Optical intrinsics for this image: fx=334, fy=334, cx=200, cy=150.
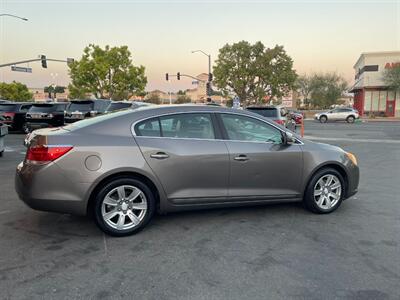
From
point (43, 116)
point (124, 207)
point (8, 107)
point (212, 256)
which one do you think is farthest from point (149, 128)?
point (8, 107)

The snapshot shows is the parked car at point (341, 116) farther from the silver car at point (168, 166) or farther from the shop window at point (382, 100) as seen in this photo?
the silver car at point (168, 166)

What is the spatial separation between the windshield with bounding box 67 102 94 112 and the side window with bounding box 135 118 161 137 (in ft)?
39.5

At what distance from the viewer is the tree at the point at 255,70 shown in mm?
44719

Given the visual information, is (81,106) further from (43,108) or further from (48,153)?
(48,153)

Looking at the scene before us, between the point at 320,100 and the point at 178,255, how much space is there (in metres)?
63.7

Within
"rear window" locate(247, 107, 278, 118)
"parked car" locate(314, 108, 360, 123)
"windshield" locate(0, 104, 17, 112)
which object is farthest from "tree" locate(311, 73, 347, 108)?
"windshield" locate(0, 104, 17, 112)

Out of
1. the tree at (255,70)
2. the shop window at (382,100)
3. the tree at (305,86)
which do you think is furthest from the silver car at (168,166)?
the tree at (305,86)

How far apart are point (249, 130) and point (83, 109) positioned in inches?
485

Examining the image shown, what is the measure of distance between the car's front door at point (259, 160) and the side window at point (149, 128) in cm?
87

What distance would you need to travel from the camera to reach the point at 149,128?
163 inches

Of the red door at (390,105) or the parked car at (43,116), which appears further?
the red door at (390,105)

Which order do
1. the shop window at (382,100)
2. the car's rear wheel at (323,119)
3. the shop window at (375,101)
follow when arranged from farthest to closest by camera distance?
the shop window at (375,101) < the shop window at (382,100) < the car's rear wheel at (323,119)

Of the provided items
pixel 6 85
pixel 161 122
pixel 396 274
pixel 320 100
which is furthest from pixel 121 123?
pixel 6 85

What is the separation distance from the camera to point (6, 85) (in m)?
73.9
